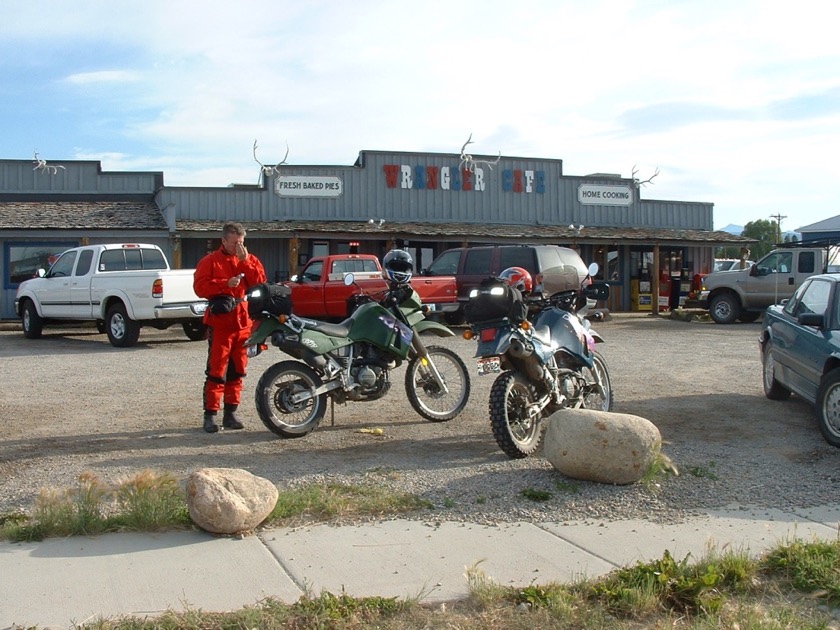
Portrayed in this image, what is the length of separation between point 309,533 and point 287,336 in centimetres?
265

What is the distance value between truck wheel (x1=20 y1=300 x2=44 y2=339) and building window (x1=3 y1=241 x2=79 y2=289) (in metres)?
5.43

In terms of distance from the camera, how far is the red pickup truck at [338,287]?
62.2ft

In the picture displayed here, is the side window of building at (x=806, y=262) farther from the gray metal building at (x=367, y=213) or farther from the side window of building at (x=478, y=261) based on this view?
the side window of building at (x=478, y=261)

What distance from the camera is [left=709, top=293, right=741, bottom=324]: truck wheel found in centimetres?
2269

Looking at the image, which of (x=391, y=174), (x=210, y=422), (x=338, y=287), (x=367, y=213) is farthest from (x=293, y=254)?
(x=210, y=422)

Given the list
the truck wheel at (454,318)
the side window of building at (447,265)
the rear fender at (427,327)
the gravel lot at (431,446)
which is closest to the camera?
the gravel lot at (431,446)

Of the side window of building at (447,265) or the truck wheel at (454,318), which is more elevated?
the side window of building at (447,265)

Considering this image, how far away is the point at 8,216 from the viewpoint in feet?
78.2

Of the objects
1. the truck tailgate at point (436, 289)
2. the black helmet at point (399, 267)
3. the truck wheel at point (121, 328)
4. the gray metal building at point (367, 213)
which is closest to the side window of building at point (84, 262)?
the truck wheel at point (121, 328)

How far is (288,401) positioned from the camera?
774 cm

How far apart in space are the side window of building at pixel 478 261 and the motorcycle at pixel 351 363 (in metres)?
11.2

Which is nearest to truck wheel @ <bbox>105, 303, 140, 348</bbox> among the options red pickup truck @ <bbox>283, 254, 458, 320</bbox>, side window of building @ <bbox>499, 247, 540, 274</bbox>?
red pickup truck @ <bbox>283, 254, 458, 320</bbox>

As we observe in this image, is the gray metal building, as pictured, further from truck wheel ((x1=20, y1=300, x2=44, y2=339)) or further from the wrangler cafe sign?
truck wheel ((x1=20, y1=300, x2=44, y2=339))

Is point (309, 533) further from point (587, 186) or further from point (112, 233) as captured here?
point (587, 186)
